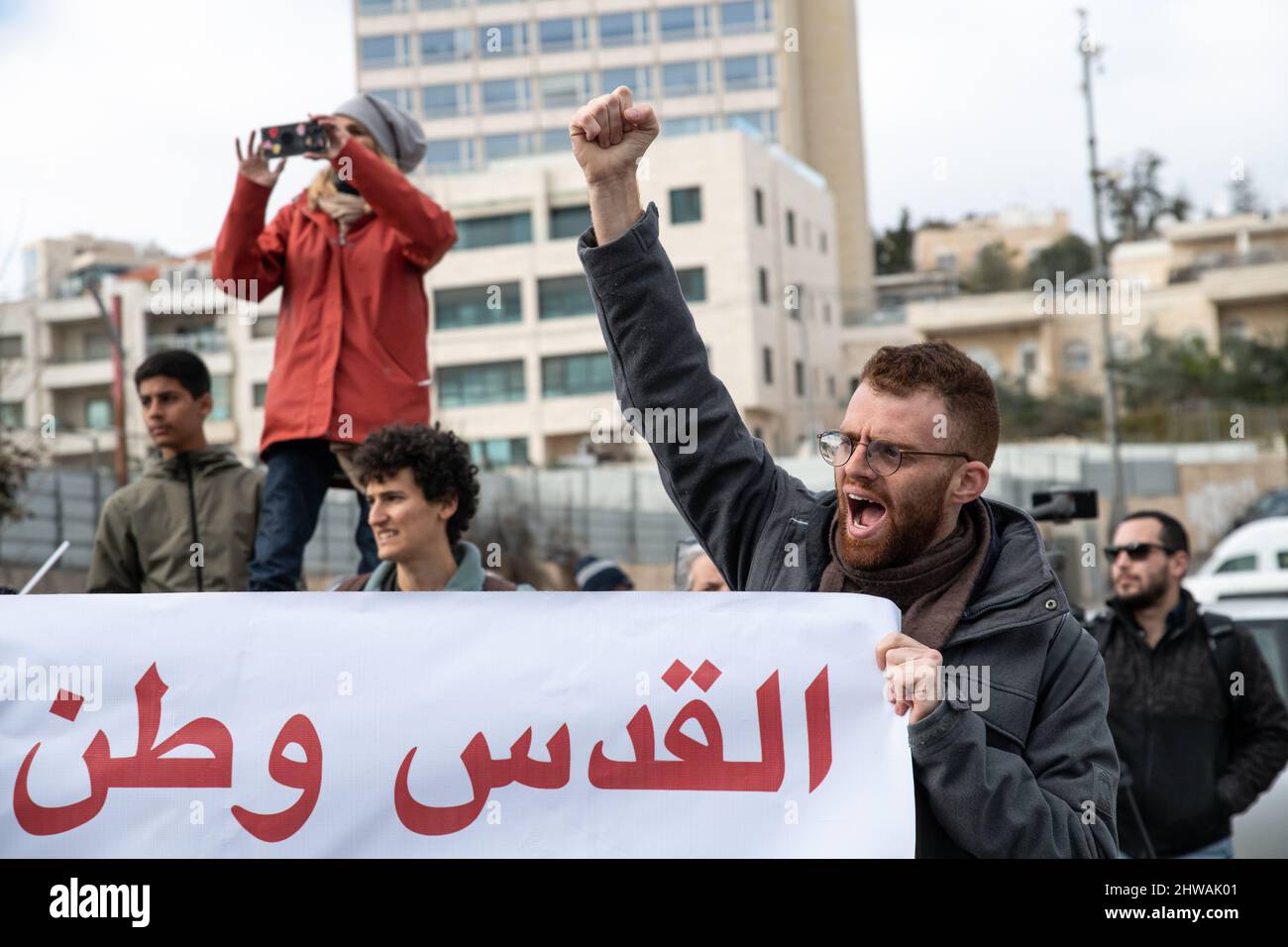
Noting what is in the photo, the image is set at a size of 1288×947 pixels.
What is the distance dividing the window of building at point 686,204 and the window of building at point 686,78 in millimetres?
17544

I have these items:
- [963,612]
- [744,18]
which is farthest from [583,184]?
[963,612]

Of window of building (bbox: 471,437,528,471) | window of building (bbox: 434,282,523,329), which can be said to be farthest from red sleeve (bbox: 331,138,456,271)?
window of building (bbox: 434,282,523,329)

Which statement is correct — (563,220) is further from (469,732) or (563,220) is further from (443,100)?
(469,732)

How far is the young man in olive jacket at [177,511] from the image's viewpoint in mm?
5180

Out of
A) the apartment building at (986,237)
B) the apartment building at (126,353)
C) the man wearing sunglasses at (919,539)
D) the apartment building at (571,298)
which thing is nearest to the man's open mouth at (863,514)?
the man wearing sunglasses at (919,539)

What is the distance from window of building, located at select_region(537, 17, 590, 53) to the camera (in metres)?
77.1

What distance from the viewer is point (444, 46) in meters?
78.3

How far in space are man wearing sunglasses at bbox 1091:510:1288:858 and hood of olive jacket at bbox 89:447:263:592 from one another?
9.82 feet

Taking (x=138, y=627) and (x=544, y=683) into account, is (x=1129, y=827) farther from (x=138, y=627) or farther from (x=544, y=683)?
(x=138, y=627)

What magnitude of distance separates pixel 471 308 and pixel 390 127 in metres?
56.6
